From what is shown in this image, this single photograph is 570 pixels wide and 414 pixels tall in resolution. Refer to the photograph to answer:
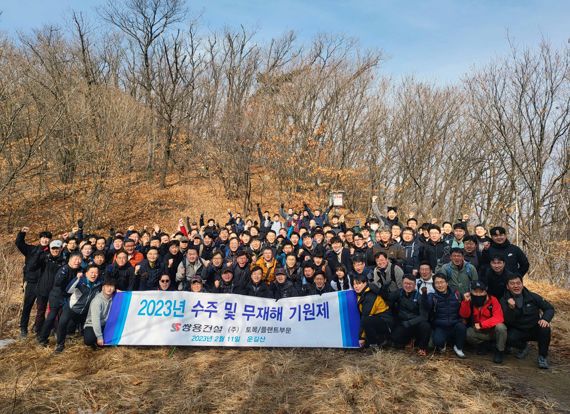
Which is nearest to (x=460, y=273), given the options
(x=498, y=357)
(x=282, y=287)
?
(x=498, y=357)

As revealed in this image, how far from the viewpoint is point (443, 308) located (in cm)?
623

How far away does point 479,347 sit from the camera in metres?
6.38

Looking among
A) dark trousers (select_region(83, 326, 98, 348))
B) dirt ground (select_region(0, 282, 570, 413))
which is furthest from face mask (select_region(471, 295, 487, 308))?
dark trousers (select_region(83, 326, 98, 348))

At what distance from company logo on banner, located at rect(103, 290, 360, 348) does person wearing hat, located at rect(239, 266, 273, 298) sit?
0.20 meters

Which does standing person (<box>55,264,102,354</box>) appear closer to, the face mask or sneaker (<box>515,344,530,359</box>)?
the face mask

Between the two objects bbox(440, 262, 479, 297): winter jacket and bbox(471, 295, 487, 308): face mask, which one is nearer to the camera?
bbox(471, 295, 487, 308): face mask

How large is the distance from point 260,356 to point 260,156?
16.3m

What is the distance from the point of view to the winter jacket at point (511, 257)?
7.14 meters

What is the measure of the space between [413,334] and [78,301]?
5.53 meters

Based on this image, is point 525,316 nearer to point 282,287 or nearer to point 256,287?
point 282,287

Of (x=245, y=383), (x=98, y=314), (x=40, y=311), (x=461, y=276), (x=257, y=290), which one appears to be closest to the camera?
(x=245, y=383)

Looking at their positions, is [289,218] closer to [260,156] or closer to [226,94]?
[260,156]

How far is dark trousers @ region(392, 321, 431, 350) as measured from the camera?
6.19 m

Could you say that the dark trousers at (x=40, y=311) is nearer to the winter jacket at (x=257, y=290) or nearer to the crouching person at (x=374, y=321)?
the winter jacket at (x=257, y=290)
